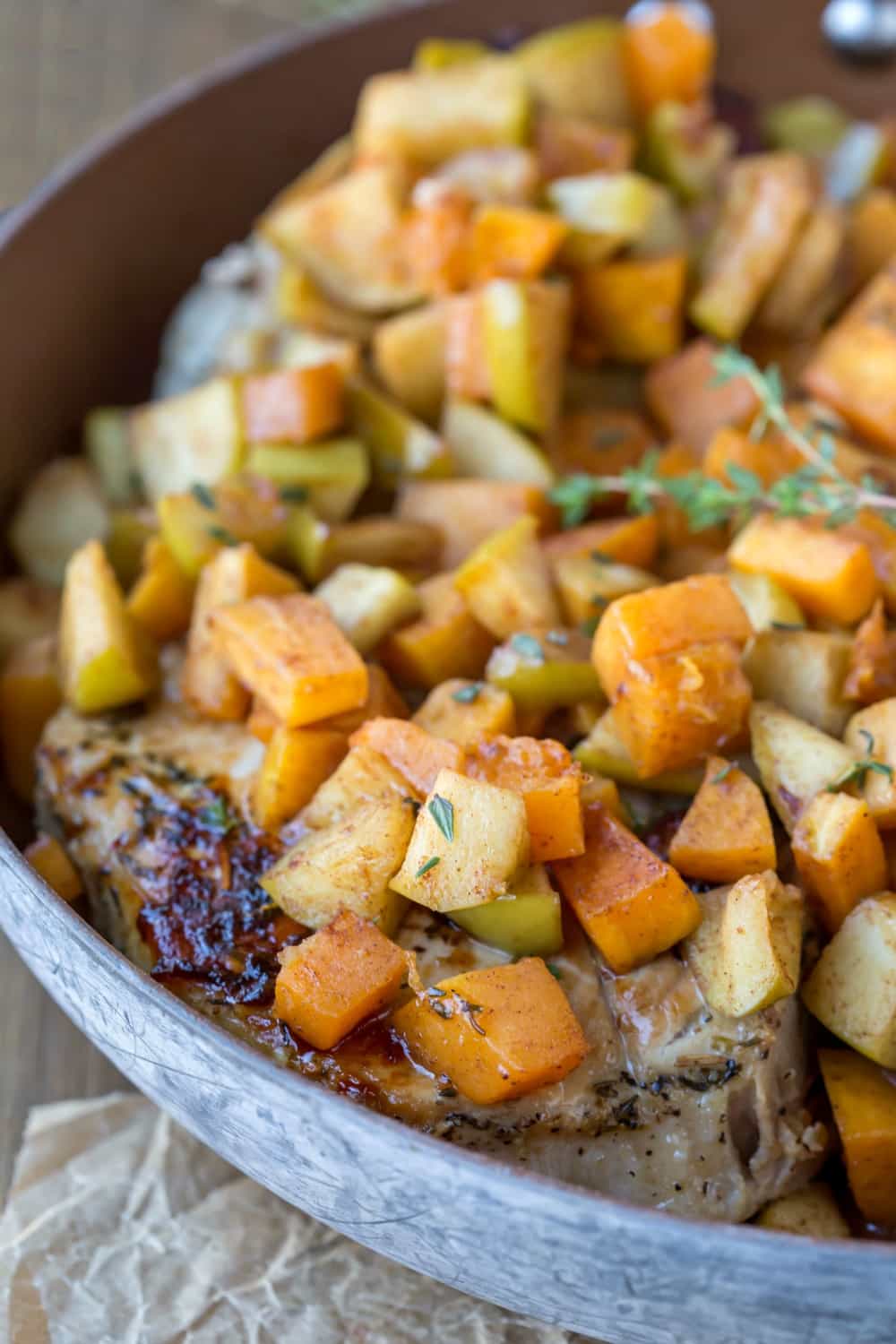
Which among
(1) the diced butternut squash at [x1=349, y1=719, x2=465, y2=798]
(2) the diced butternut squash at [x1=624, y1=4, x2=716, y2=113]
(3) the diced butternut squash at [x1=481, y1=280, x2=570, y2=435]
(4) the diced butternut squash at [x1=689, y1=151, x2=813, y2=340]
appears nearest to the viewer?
(1) the diced butternut squash at [x1=349, y1=719, x2=465, y2=798]

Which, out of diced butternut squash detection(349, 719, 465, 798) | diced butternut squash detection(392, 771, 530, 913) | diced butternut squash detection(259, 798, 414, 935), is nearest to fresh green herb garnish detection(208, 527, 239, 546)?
diced butternut squash detection(349, 719, 465, 798)

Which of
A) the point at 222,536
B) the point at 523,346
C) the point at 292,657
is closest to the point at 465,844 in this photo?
the point at 292,657

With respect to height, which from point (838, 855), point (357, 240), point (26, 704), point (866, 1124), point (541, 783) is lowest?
point (866, 1124)

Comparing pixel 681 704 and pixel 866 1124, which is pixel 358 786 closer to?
pixel 681 704

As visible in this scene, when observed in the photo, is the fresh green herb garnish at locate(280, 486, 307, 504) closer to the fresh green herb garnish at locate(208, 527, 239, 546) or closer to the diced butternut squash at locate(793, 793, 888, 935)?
the fresh green herb garnish at locate(208, 527, 239, 546)

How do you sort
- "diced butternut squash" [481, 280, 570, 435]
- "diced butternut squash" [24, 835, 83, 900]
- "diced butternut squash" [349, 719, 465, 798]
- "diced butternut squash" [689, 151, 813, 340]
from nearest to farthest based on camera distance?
"diced butternut squash" [349, 719, 465, 798]
"diced butternut squash" [24, 835, 83, 900]
"diced butternut squash" [481, 280, 570, 435]
"diced butternut squash" [689, 151, 813, 340]

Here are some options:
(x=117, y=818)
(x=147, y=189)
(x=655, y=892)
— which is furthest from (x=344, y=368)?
(x=655, y=892)
